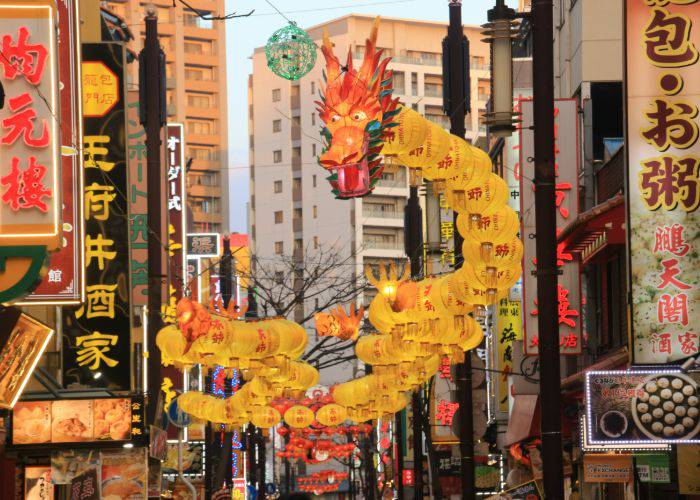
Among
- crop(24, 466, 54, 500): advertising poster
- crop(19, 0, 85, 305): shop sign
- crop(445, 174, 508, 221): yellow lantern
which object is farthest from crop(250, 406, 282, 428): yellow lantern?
crop(445, 174, 508, 221): yellow lantern

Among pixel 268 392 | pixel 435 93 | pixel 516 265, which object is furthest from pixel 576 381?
pixel 435 93

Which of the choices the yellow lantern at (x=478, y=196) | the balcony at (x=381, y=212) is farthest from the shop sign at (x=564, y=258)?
the balcony at (x=381, y=212)

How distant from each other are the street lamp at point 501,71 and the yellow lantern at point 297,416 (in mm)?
22678

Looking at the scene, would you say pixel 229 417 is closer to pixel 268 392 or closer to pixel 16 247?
pixel 268 392

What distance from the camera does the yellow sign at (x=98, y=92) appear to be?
28.4 metres

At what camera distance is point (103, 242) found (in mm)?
28359

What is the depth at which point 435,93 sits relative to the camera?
423 feet

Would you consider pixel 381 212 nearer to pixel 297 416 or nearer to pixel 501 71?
pixel 297 416

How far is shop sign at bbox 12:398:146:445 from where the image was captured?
25.6 metres

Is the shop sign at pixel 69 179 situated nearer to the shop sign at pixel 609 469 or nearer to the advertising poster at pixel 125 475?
the advertising poster at pixel 125 475

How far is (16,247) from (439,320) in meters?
9.50

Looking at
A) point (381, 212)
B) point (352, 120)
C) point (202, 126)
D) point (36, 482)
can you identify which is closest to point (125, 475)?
point (36, 482)

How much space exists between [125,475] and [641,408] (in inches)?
369

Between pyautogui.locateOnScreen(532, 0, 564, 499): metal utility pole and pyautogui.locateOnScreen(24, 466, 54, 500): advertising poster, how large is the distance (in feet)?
51.5
